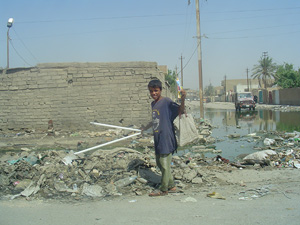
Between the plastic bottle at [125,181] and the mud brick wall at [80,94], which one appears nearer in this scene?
the plastic bottle at [125,181]

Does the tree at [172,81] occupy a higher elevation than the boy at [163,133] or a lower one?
higher

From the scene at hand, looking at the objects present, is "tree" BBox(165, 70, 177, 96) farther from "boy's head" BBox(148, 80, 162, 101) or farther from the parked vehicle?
"boy's head" BBox(148, 80, 162, 101)

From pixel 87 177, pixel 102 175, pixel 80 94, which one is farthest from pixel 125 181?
pixel 80 94

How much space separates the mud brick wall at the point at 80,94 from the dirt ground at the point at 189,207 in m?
8.15

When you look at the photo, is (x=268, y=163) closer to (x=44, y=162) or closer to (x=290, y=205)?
(x=290, y=205)

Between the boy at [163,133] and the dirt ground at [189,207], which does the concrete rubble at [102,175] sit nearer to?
the dirt ground at [189,207]

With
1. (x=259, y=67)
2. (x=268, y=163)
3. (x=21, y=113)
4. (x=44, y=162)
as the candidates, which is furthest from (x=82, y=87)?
(x=259, y=67)

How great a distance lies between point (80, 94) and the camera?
12906mm

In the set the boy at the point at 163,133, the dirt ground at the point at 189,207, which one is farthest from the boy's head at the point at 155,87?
the dirt ground at the point at 189,207

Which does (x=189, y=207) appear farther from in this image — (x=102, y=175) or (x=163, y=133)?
→ (x=102, y=175)

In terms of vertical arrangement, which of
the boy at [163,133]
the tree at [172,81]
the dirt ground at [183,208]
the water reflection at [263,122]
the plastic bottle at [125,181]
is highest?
the tree at [172,81]

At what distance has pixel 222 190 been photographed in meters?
4.61

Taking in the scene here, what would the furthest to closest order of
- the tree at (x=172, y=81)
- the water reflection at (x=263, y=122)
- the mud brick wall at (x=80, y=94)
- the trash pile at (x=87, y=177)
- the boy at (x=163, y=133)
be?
1. the tree at (x=172, y=81)
2. the water reflection at (x=263, y=122)
3. the mud brick wall at (x=80, y=94)
4. the trash pile at (x=87, y=177)
5. the boy at (x=163, y=133)

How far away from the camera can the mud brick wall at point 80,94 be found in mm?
12750
